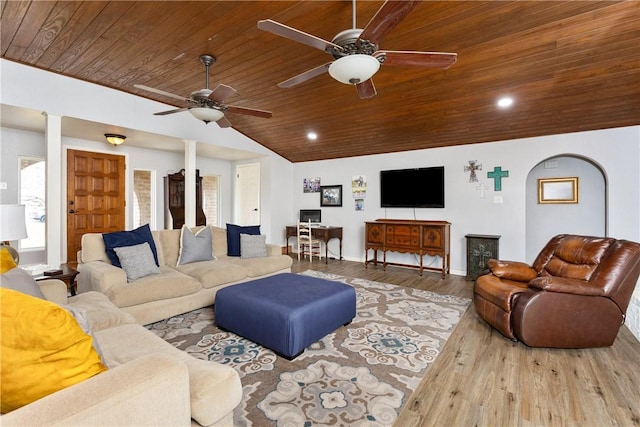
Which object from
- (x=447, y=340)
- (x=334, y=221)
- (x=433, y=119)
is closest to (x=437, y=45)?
(x=433, y=119)

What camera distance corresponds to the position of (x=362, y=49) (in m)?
1.91

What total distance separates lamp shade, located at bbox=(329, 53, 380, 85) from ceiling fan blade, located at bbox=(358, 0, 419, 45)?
110mm

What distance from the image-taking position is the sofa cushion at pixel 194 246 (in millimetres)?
3513

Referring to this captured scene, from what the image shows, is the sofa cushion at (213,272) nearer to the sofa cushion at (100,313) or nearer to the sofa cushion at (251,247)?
the sofa cushion at (251,247)

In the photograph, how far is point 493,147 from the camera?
15.3ft

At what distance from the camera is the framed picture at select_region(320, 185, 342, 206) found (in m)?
6.38

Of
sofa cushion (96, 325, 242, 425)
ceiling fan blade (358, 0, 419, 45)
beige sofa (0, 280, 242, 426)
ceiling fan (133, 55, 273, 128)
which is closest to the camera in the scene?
beige sofa (0, 280, 242, 426)

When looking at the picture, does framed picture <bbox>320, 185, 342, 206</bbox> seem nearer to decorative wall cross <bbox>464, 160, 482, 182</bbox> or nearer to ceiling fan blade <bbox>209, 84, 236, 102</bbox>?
decorative wall cross <bbox>464, 160, 482, 182</bbox>

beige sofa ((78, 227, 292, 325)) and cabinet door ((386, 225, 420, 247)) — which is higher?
cabinet door ((386, 225, 420, 247))

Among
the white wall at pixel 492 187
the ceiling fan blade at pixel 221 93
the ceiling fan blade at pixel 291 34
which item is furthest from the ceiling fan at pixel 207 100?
the white wall at pixel 492 187

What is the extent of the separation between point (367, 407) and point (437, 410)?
0.40m

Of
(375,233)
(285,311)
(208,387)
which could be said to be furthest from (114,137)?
(208,387)

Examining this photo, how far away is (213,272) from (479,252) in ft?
12.6

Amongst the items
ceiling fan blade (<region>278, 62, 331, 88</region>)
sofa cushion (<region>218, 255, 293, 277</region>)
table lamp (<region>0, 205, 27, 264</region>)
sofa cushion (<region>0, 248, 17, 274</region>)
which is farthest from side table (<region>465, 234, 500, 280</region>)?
table lamp (<region>0, 205, 27, 264</region>)
